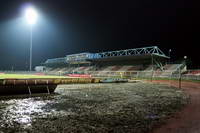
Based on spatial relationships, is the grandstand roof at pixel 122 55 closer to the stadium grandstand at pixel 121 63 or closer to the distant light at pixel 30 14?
the stadium grandstand at pixel 121 63

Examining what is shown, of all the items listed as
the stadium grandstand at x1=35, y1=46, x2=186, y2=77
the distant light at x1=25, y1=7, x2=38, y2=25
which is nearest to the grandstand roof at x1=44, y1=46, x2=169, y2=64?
the stadium grandstand at x1=35, y1=46, x2=186, y2=77

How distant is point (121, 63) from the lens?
46344mm

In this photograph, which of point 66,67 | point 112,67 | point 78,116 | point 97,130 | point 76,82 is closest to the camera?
point 97,130

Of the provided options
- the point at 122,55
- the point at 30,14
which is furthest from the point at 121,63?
the point at 30,14

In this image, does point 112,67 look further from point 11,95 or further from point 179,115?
point 179,115

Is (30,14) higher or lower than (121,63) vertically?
higher

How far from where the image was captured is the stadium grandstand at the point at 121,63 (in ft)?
114

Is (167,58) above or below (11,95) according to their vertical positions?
above

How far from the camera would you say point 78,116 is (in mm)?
5371

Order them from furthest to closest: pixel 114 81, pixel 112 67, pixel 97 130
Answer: pixel 112 67 < pixel 114 81 < pixel 97 130

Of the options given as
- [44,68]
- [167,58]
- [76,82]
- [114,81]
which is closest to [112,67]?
[167,58]

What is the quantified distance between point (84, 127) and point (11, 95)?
6.79 metres

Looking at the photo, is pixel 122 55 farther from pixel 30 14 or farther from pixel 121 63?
pixel 30 14

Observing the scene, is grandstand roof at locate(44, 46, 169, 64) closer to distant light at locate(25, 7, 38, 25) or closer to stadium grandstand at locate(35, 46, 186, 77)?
stadium grandstand at locate(35, 46, 186, 77)
